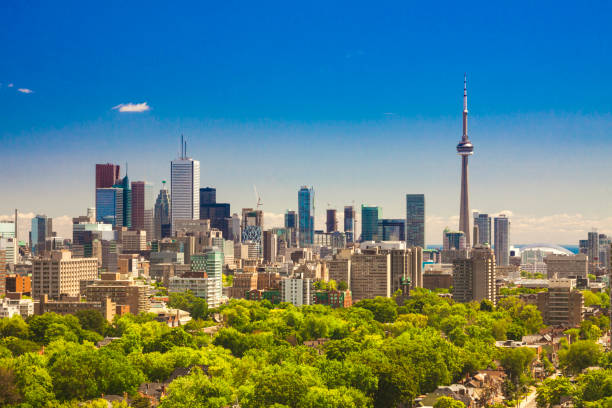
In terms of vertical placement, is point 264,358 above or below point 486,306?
below

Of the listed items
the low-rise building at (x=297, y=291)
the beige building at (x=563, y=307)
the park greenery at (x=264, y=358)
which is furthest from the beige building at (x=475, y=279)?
the park greenery at (x=264, y=358)

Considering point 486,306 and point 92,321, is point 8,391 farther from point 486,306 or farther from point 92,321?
point 486,306

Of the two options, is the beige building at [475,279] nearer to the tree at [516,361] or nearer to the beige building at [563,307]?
the beige building at [563,307]

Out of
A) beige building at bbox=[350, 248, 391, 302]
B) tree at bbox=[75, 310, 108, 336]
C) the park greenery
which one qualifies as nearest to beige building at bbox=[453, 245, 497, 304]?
beige building at bbox=[350, 248, 391, 302]

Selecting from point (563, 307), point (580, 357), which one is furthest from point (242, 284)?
point (580, 357)

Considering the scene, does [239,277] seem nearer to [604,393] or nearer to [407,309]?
[407,309]

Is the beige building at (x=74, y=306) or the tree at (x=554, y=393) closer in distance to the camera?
the tree at (x=554, y=393)
